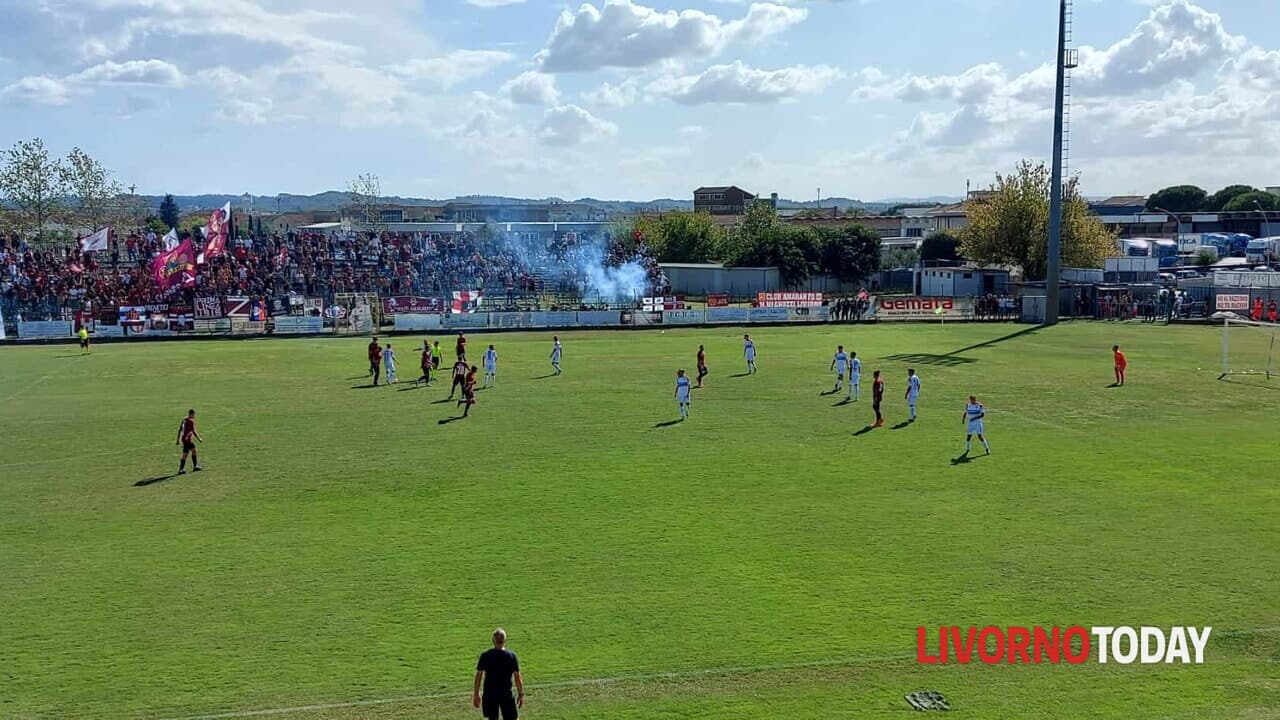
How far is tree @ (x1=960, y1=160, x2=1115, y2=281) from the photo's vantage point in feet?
253

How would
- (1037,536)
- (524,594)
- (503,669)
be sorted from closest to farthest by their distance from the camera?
(503,669) → (524,594) → (1037,536)

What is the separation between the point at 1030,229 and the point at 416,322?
47.8 metres

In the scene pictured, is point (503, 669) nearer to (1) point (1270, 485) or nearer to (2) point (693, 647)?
(2) point (693, 647)

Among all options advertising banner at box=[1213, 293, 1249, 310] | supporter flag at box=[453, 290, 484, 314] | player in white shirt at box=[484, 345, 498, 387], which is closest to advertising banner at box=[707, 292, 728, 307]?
supporter flag at box=[453, 290, 484, 314]

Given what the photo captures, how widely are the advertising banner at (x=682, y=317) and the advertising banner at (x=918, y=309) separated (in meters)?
12.2

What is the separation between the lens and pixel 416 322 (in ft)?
195

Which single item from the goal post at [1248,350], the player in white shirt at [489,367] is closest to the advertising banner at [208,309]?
the player in white shirt at [489,367]

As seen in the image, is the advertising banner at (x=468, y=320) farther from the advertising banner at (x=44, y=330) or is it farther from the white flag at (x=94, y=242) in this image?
the white flag at (x=94, y=242)

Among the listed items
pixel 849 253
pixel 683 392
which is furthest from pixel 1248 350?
pixel 849 253

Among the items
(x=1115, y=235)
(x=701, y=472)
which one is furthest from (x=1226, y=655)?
(x=1115, y=235)

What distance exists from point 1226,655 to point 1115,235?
8219 cm

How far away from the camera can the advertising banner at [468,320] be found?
6034cm

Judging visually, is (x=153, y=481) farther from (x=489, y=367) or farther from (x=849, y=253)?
(x=849, y=253)

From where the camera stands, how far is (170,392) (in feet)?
121
